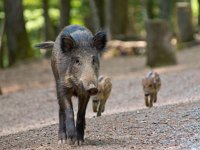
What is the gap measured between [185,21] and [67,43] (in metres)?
20.2

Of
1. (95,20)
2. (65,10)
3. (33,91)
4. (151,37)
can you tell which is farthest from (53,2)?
(33,91)


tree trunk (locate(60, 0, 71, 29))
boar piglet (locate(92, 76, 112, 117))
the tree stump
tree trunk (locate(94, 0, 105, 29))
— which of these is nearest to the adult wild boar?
boar piglet (locate(92, 76, 112, 117))

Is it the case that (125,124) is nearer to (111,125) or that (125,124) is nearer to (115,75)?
(111,125)

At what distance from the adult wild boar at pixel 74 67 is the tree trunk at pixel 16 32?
1586 centimetres

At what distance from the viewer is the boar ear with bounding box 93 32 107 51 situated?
841 centimetres

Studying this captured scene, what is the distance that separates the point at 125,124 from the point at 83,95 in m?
1.64

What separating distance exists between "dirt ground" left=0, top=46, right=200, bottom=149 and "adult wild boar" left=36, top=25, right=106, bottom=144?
0.26 m

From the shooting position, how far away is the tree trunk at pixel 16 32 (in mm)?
24109

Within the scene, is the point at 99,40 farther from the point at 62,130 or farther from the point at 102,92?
the point at 102,92

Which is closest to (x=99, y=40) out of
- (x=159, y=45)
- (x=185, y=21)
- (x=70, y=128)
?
(x=70, y=128)

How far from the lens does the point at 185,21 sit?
91.8 ft

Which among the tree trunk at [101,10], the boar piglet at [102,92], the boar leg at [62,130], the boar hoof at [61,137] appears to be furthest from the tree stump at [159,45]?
the boar hoof at [61,137]

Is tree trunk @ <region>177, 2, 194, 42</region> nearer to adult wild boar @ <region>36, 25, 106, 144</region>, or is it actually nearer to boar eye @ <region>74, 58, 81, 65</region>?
adult wild boar @ <region>36, 25, 106, 144</region>

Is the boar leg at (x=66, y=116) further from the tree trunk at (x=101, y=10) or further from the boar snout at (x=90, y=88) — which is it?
the tree trunk at (x=101, y=10)
